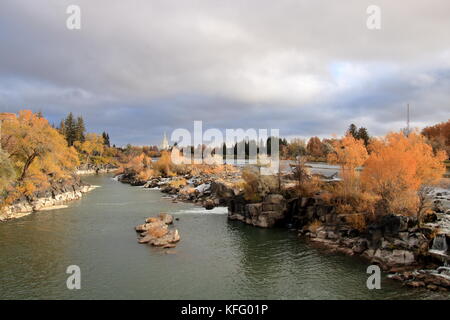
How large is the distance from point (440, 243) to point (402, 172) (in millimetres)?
7299

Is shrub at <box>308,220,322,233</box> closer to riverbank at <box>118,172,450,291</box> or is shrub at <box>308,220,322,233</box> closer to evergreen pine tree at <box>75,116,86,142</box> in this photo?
riverbank at <box>118,172,450,291</box>

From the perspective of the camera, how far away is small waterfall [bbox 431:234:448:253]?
25359 millimetres

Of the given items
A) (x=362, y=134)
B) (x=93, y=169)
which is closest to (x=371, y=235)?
(x=362, y=134)

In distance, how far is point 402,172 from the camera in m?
30.6

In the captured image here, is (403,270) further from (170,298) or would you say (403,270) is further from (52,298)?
(52,298)

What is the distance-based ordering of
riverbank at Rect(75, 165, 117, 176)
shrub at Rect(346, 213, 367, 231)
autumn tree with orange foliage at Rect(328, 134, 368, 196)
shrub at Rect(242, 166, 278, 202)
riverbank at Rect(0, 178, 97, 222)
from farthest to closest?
riverbank at Rect(75, 165, 117, 176), shrub at Rect(242, 166, 278, 202), riverbank at Rect(0, 178, 97, 222), autumn tree with orange foliage at Rect(328, 134, 368, 196), shrub at Rect(346, 213, 367, 231)

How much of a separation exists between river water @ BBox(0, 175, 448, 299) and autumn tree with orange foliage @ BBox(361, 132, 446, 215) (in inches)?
282

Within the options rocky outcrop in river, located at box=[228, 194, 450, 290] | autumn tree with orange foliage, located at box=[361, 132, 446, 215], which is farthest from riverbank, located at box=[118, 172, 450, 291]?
autumn tree with orange foliage, located at box=[361, 132, 446, 215]

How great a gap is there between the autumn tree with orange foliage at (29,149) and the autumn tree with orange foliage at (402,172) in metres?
45.0

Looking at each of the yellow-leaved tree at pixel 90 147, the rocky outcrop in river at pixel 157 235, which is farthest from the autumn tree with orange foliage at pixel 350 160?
the yellow-leaved tree at pixel 90 147

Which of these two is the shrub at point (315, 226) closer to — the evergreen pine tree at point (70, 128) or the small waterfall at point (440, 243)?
the small waterfall at point (440, 243)

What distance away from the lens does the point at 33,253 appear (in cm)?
2941

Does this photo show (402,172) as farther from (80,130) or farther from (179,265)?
(80,130)
